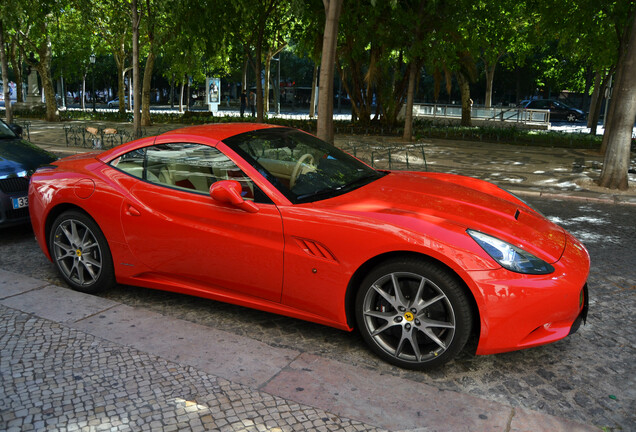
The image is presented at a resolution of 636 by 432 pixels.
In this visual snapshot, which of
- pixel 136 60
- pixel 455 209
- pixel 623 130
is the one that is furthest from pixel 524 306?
pixel 136 60

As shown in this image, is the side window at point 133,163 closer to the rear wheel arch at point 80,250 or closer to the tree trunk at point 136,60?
the rear wheel arch at point 80,250

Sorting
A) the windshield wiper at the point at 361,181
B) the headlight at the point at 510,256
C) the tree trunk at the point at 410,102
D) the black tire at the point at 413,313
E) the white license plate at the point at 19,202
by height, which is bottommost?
the black tire at the point at 413,313

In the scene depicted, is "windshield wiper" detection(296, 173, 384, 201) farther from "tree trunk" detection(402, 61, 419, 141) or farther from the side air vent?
"tree trunk" detection(402, 61, 419, 141)

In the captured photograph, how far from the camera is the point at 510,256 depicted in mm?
3242

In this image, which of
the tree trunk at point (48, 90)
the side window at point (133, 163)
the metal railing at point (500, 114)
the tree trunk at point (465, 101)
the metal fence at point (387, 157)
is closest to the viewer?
the side window at point (133, 163)

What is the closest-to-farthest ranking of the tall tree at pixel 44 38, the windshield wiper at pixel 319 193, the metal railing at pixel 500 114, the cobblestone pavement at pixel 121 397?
the cobblestone pavement at pixel 121 397, the windshield wiper at pixel 319 193, the tall tree at pixel 44 38, the metal railing at pixel 500 114

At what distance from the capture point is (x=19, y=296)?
15.0 ft

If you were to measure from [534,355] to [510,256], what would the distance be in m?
0.89

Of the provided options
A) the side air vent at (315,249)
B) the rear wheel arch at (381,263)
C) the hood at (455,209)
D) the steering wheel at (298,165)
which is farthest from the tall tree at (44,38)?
the rear wheel arch at (381,263)

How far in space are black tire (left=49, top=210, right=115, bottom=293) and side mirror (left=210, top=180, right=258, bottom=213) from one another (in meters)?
1.34

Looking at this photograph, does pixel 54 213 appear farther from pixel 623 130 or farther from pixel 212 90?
pixel 212 90

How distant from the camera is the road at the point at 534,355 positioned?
10.3ft

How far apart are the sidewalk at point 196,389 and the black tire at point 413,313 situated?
0.20m

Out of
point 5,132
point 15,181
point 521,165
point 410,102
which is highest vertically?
point 410,102
